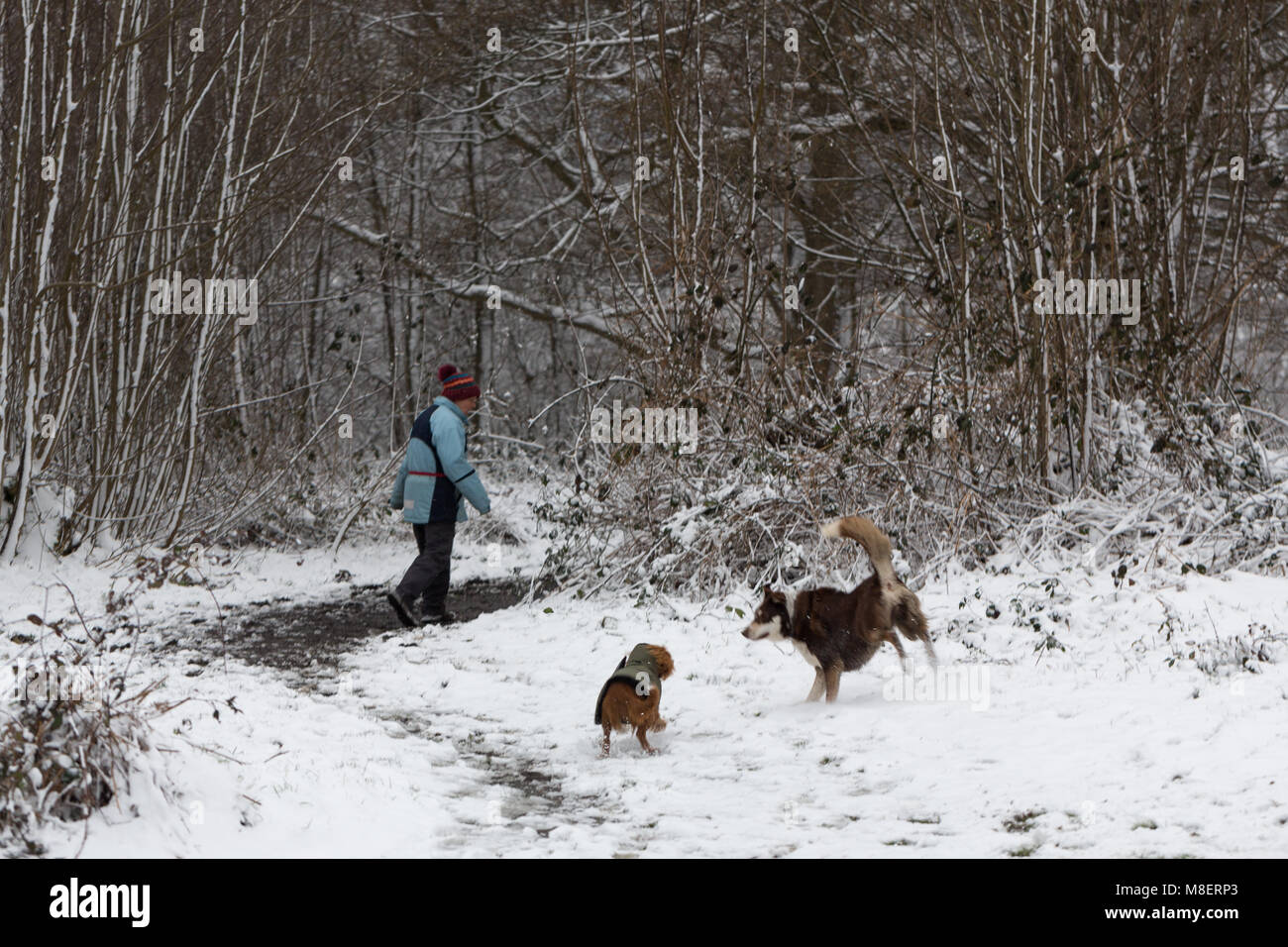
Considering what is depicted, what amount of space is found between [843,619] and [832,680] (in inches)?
13.5

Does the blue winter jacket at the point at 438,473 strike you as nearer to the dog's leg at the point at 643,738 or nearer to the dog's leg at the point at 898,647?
the dog's leg at the point at 898,647

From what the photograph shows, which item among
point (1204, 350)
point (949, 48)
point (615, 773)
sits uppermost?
point (949, 48)

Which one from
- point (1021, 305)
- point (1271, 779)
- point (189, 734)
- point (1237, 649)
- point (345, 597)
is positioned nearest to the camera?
point (1271, 779)

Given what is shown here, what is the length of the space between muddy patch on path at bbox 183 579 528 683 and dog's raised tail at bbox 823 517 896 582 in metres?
3.71

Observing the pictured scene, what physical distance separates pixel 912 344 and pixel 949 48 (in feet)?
11.6

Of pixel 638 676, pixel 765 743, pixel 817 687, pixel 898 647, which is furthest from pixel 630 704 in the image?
pixel 898 647

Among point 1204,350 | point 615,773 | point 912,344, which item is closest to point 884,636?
point 615,773

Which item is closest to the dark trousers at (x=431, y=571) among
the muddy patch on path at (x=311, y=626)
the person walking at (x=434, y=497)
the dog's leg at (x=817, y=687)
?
the person walking at (x=434, y=497)

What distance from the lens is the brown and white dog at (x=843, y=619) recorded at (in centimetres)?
698

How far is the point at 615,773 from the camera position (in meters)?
6.18

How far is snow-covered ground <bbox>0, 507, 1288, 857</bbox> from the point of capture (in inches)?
191

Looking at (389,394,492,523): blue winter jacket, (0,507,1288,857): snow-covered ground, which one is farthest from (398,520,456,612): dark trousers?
(0,507,1288,857): snow-covered ground

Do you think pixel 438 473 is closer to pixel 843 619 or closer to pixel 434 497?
pixel 434 497

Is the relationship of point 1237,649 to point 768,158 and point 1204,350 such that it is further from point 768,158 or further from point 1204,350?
point 768,158
